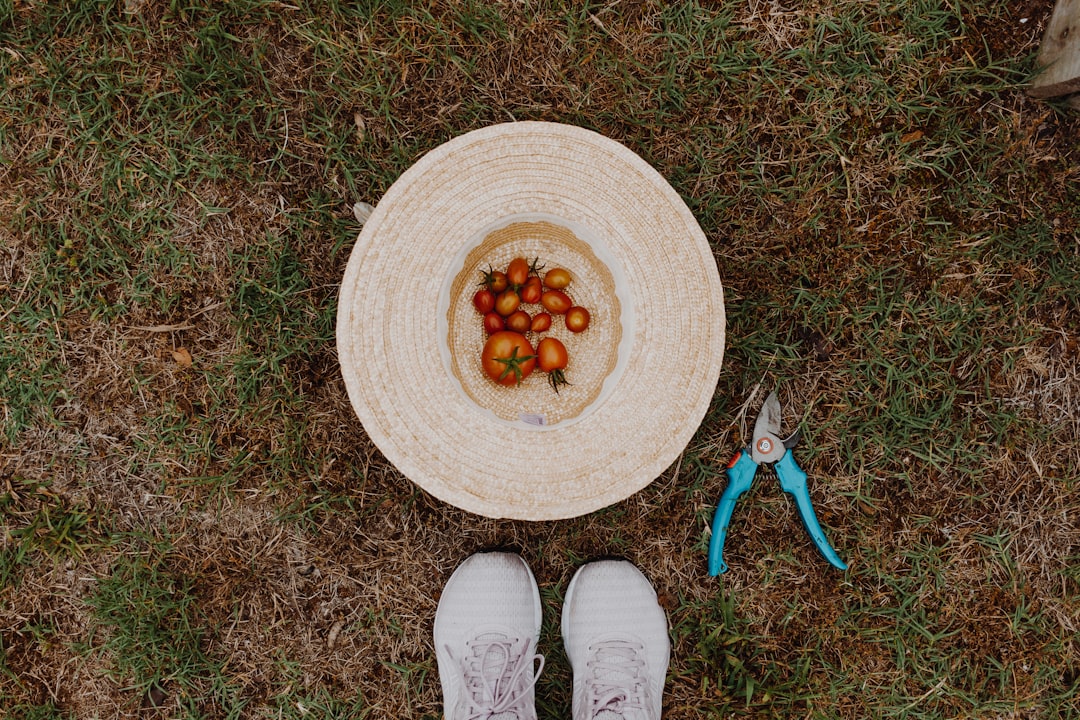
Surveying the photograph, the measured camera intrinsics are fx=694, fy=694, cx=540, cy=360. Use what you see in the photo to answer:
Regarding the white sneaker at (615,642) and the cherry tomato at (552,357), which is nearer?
the cherry tomato at (552,357)

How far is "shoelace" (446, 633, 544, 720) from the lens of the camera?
7.52 feet

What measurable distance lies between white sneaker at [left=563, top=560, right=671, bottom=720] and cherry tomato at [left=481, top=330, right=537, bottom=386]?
79 centimetres

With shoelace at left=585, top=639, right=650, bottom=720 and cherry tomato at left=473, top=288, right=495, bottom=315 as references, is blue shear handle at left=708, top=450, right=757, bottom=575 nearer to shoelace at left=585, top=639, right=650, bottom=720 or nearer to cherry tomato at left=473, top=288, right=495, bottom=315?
shoelace at left=585, top=639, right=650, bottom=720

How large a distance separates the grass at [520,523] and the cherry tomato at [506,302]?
0.66 meters

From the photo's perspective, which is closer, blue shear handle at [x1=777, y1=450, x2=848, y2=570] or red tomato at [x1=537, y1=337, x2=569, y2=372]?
red tomato at [x1=537, y1=337, x2=569, y2=372]

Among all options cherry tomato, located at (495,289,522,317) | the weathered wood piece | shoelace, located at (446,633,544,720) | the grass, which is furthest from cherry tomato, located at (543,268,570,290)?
the weathered wood piece

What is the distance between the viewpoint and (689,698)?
2.38 meters

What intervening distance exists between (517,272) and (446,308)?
228 millimetres

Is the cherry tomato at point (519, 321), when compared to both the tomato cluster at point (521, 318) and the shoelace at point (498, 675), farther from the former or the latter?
the shoelace at point (498, 675)

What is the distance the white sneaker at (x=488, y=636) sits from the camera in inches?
90.9

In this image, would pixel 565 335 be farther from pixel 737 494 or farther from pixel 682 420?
pixel 737 494

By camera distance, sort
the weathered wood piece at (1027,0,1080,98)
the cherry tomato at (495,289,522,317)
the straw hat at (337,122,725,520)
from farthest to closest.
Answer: the weathered wood piece at (1027,0,1080,98)
the cherry tomato at (495,289,522,317)
the straw hat at (337,122,725,520)

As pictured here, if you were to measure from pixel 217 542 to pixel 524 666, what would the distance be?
1.13 meters

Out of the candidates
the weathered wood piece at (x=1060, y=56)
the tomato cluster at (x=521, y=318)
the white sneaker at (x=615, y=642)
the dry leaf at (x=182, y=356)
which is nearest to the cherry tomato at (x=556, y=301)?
the tomato cluster at (x=521, y=318)
